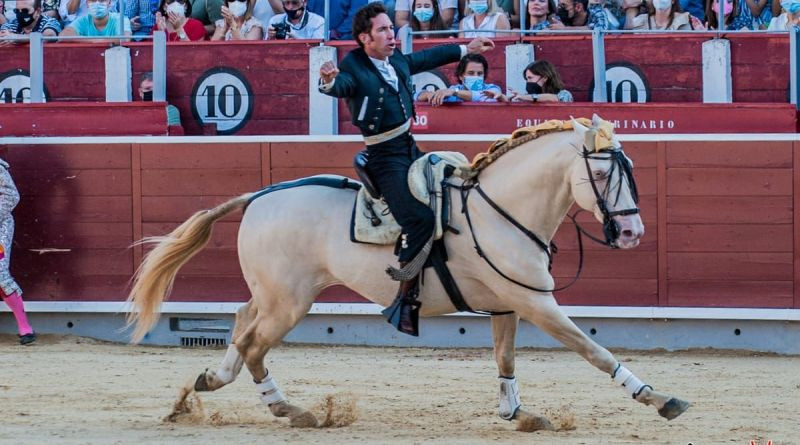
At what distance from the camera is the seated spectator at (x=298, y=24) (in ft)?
39.8

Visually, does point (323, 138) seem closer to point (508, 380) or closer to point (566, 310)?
point (566, 310)

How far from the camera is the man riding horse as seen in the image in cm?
709

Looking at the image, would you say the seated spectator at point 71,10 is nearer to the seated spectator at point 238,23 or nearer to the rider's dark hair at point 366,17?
the seated spectator at point 238,23

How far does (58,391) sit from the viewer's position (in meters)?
8.73

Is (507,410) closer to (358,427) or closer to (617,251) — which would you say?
(358,427)

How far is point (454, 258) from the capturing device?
7.15 metres

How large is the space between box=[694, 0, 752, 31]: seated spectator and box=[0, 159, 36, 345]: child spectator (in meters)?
5.53

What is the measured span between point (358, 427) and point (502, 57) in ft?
16.3

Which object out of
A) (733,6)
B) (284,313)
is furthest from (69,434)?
(733,6)

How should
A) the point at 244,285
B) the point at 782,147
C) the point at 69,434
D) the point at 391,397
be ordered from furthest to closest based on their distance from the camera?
the point at 244,285 < the point at 782,147 < the point at 391,397 < the point at 69,434

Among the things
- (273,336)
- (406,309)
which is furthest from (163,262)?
(406,309)

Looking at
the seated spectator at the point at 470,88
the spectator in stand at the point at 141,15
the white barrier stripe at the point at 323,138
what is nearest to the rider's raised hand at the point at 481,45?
the white barrier stripe at the point at 323,138

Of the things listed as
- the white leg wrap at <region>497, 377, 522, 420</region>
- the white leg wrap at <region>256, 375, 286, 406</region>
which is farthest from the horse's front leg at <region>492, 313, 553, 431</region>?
the white leg wrap at <region>256, 375, 286, 406</region>

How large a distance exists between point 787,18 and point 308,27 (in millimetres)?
3833
